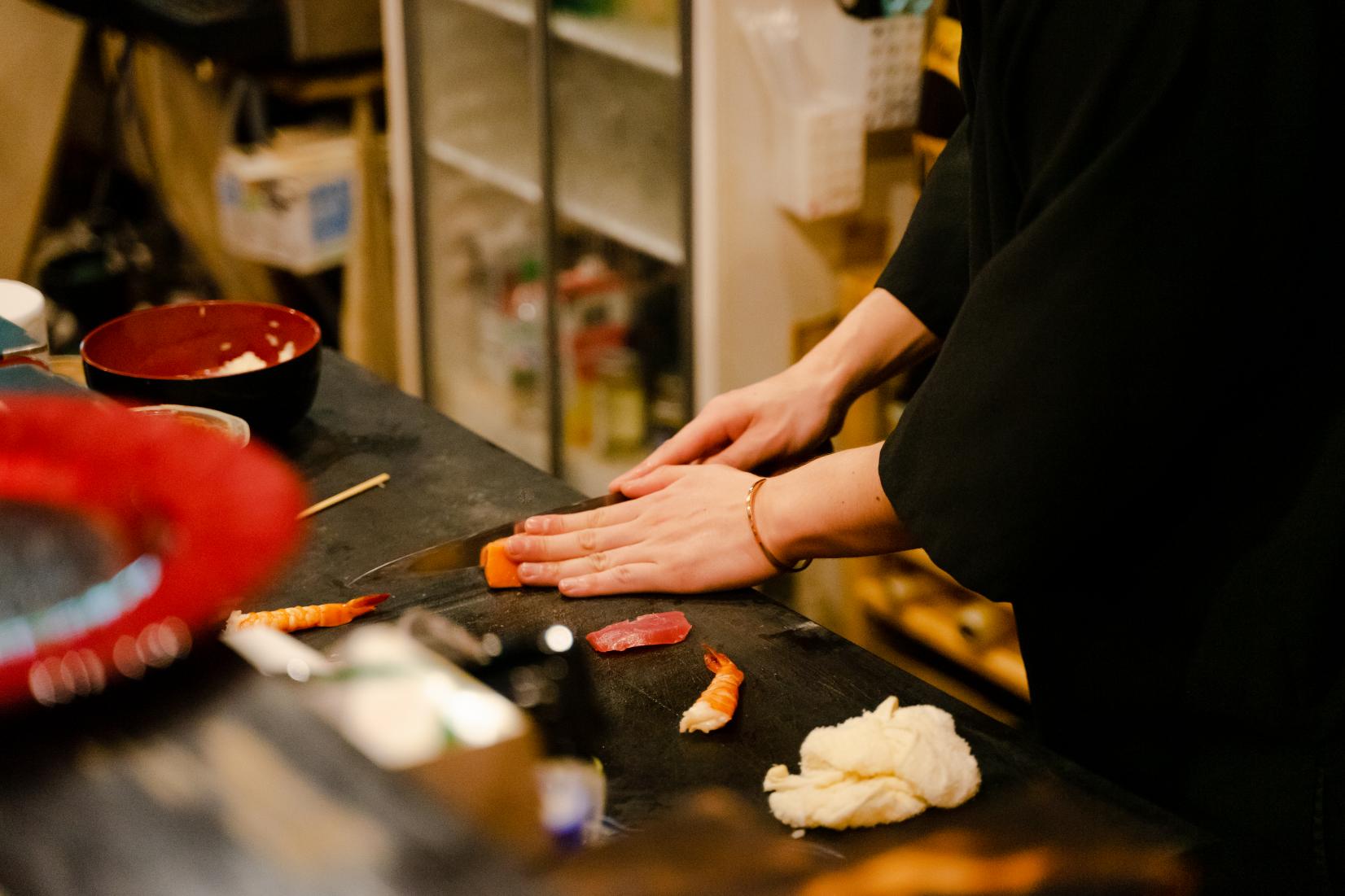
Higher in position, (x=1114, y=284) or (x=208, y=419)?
(x=1114, y=284)

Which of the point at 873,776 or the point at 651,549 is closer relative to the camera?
the point at 873,776

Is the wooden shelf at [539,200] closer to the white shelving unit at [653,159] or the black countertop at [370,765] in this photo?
the white shelving unit at [653,159]

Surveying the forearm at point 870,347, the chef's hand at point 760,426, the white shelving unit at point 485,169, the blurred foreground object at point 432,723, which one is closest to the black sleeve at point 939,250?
the forearm at point 870,347

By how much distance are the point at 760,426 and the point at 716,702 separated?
448mm

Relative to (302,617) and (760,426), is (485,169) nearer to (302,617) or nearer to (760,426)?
(760,426)

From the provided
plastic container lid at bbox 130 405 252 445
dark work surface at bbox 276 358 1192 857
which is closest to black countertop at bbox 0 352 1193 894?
dark work surface at bbox 276 358 1192 857

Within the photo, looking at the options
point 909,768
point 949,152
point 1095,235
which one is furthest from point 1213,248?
point 949,152

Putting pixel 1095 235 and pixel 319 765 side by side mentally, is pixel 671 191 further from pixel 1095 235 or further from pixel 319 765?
pixel 319 765

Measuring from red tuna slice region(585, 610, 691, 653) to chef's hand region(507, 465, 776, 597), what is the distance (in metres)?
0.05

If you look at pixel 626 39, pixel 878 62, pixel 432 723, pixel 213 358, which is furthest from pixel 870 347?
pixel 626 39

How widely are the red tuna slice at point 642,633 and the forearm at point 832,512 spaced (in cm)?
11

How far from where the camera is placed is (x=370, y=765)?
1.62ft

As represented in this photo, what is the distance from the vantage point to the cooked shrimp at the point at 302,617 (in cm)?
96

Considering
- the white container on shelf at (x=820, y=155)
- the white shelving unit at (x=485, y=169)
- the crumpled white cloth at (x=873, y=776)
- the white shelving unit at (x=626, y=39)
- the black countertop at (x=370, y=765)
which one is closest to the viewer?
the black countertop at (x=370, y=765)
